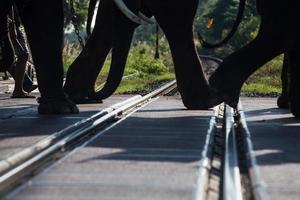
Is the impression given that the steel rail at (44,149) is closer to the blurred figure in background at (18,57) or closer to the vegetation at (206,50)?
the blurred figure in background at (18,57)

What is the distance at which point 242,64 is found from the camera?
7.96 meters

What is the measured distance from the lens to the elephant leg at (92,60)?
9.75 meters

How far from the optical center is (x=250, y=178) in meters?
4.20

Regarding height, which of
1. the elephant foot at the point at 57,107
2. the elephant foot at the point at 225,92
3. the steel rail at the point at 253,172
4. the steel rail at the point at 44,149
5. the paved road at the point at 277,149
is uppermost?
the elephant foot at the point at 225,92

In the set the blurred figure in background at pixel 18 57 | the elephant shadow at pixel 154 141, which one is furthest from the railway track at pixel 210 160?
the blurred figure in background at pixel 18 57

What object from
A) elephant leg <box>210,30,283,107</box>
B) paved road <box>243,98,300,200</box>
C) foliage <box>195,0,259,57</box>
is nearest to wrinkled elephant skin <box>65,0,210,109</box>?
elephant leg <box>210,30,283,107</box>

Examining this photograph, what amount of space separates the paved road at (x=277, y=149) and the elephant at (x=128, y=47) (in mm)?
695

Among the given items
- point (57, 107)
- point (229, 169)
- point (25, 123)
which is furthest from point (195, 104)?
point (229, 169)

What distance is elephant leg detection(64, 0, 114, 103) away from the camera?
32.0ft

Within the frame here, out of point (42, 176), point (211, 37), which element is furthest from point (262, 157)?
point (211, 37)

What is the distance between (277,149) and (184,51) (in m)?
3.55

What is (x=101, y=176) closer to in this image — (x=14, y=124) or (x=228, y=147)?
(x=228, y=147)

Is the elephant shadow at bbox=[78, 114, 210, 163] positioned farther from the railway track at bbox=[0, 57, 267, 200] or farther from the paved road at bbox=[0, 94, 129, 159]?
the paved road at bbox=[0, 94, 129, 159]

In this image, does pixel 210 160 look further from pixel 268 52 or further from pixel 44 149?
pixel 268 52
